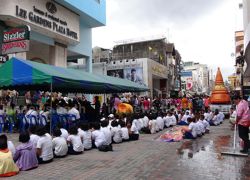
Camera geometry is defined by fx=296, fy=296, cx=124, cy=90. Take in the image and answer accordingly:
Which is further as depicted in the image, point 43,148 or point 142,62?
point 142,62

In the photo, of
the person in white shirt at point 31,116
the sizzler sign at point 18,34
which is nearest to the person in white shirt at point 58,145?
the person in white shirt at point 31,116

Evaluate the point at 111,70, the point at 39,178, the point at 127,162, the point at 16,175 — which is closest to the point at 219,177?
the point at 127,162

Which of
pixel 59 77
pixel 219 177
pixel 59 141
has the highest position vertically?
pixel 59 77

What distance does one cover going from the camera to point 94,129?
10.4 m

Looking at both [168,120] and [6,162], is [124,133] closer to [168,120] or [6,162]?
[6,162]

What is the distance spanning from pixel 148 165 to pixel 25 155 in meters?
3.08

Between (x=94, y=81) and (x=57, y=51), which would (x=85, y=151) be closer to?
(x=94, y=81)

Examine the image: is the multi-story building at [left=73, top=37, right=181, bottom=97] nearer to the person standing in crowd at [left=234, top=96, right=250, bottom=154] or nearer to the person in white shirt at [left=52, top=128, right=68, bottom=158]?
the person standing in crowd at [left=234, top=96, right=250, bottom=154]

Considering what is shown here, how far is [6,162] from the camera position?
6562 millimetres

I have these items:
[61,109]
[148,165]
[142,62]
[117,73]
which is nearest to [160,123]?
[61,109]

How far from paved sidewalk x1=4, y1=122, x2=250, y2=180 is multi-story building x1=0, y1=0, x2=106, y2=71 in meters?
7.98

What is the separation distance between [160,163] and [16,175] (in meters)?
3.62

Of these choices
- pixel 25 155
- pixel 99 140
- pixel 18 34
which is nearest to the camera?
pixel 25 155

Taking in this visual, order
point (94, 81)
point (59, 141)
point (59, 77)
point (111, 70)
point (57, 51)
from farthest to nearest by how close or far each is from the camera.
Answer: point (111, 70), point (57, 51), point (94, 81), point (59, 77), point (59, 141)
